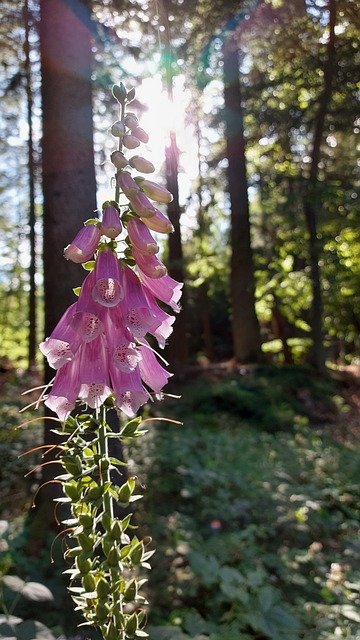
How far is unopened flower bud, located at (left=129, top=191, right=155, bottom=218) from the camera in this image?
145cm

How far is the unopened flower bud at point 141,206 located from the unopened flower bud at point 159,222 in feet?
0.09

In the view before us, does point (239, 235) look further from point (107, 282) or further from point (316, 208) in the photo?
point (107, 282)

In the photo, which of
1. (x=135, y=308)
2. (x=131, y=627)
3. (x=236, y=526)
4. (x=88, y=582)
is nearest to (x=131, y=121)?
(x=135, y=308)

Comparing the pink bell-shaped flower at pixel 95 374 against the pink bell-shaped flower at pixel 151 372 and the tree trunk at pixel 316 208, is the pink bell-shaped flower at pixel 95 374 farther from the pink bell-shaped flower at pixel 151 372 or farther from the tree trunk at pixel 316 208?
the tree trunk at pixel 316 208

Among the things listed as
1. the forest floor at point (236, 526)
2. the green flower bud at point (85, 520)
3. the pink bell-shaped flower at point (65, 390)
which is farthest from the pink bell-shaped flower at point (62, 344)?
the forest floor at point (236, 526)

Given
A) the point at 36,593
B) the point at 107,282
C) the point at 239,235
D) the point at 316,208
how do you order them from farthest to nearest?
the point at 239,235
the point at 316,208
the point at 36,593
the point at 107,282

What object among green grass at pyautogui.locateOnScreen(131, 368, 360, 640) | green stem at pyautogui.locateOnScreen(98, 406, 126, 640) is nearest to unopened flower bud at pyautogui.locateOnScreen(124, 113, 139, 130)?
green stem at pyautogui.locateOnScreen(98, 406, 126, 640)

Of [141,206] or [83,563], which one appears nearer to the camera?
[83,563]

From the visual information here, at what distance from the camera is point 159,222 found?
4.96 ft

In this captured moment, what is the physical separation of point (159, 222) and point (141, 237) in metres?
0.11

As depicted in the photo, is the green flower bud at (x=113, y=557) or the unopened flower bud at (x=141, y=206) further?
the unopened flower bud at (x=141, y=206)

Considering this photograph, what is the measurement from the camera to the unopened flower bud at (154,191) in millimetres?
1526

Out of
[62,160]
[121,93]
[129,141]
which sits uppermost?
[62,160]

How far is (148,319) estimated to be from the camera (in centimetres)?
145
